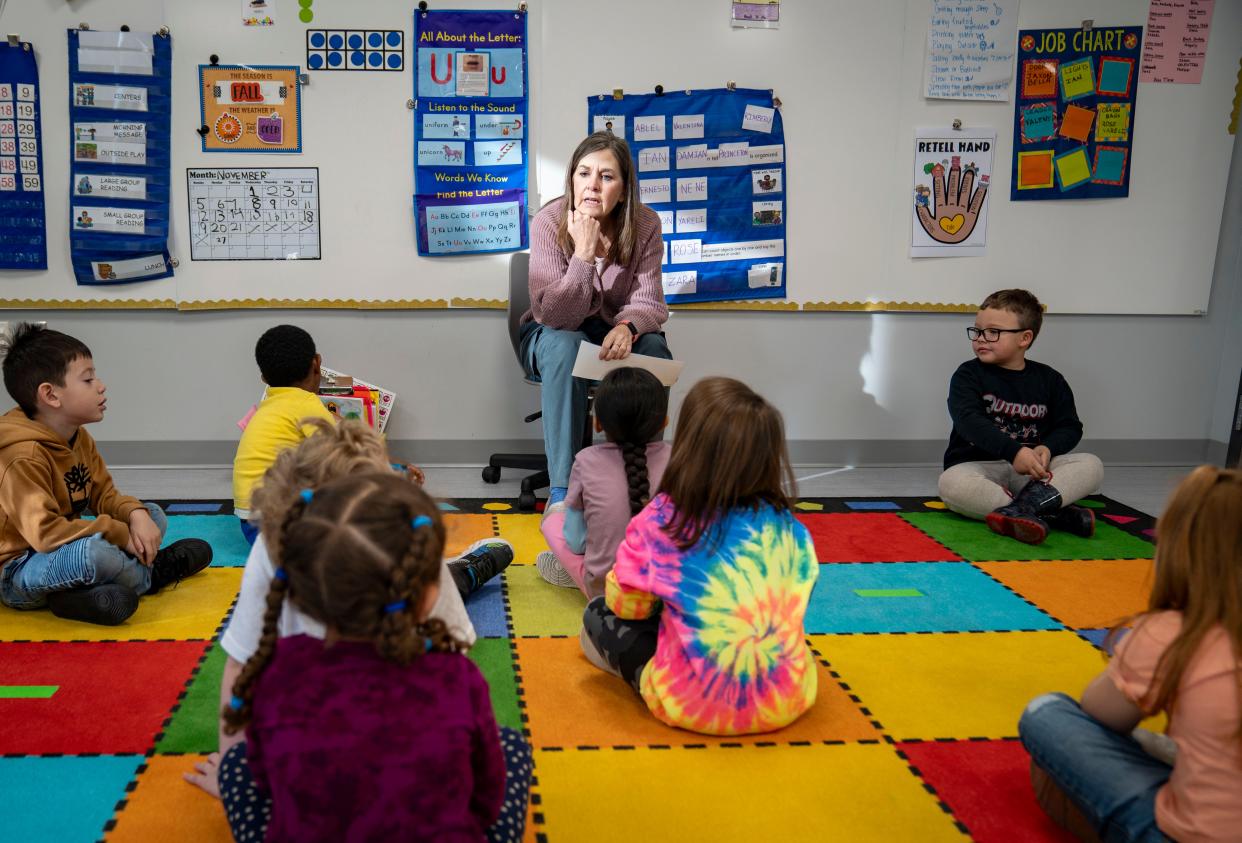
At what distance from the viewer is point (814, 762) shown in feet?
5.90

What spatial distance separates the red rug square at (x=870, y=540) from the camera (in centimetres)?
298

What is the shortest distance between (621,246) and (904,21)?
1595 millimetres

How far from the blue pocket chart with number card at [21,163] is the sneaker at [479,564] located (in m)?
2.33

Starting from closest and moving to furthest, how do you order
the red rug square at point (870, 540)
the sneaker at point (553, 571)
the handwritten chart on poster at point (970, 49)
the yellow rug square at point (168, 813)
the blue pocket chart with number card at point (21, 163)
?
1. the yellow rug square at point (168, 813)
2. the sneaker at point (553, 571)
3. the red rug square at point (870, 540)
4. the blue pocket chart with number card at point (21, 163)
5. the handwritten chart on poster at point (970, 49)

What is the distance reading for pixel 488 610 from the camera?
2480 millimetres

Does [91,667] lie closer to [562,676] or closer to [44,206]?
[562,676]

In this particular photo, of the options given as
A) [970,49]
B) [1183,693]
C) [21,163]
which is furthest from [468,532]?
[970,49]

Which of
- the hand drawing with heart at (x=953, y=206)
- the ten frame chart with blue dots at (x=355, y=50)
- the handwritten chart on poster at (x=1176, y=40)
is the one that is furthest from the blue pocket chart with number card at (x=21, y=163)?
the handwritten chart on poster at (x=1176, y=40)

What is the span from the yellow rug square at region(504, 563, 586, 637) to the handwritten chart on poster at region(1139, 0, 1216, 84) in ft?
10.5

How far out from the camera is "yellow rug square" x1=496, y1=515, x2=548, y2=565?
2912 mm

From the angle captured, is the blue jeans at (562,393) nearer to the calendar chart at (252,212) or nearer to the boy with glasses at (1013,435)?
the boy with glasses at (1013,435)

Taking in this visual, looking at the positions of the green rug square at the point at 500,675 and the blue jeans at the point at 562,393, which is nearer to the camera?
the green rug square at the point at 500,675

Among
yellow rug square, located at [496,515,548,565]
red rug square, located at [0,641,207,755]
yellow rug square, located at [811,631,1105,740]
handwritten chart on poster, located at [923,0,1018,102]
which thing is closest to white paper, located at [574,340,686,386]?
yellow rug square, located at [496,515,548,565]

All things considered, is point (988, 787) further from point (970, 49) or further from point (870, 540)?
point (970, 49)
